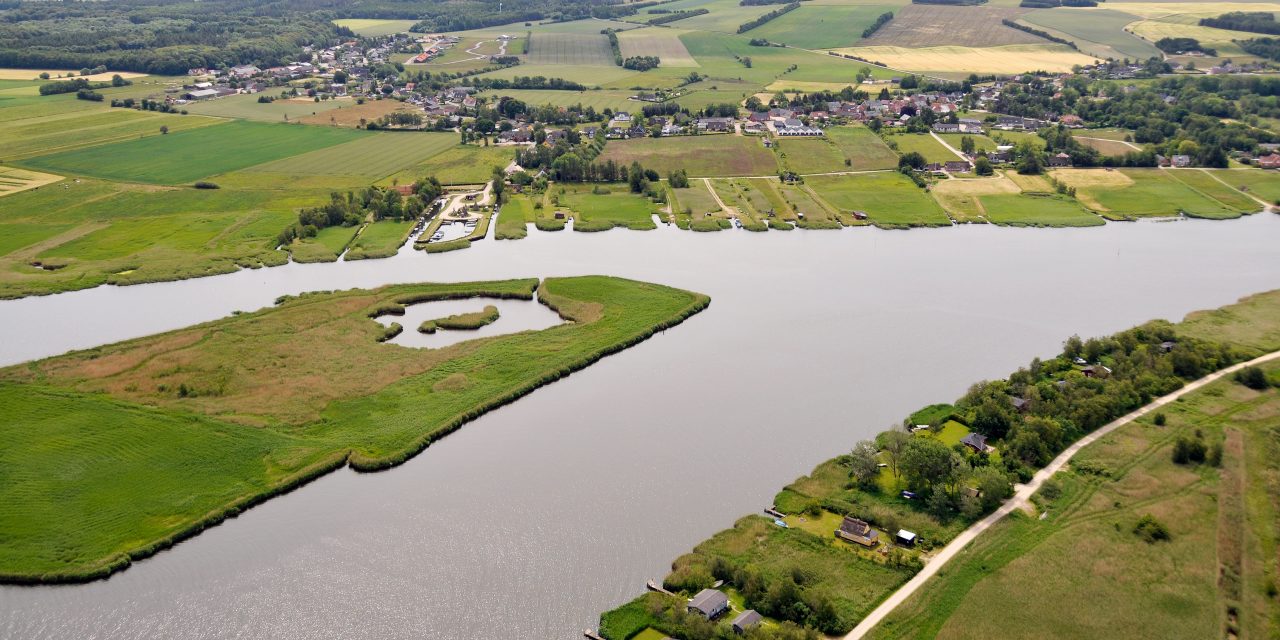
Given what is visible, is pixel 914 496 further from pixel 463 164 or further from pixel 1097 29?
pixel 1097 29

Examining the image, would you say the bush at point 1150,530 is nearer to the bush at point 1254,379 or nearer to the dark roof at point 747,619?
the dark roof at point 747,619

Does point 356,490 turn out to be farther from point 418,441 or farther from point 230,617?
point 230,617

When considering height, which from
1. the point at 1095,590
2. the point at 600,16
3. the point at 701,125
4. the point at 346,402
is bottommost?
the point at 1095,590

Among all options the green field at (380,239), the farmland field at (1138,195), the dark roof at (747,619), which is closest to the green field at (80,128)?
the green field at (380,239)

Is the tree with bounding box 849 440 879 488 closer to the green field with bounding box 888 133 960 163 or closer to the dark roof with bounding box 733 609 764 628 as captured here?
the dark roof with bounding box 733 609 764 628

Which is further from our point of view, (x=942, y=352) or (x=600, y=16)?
(x=600, y=16)

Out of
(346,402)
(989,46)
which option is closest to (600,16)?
(989,46)

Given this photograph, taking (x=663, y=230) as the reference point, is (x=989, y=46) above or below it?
above
